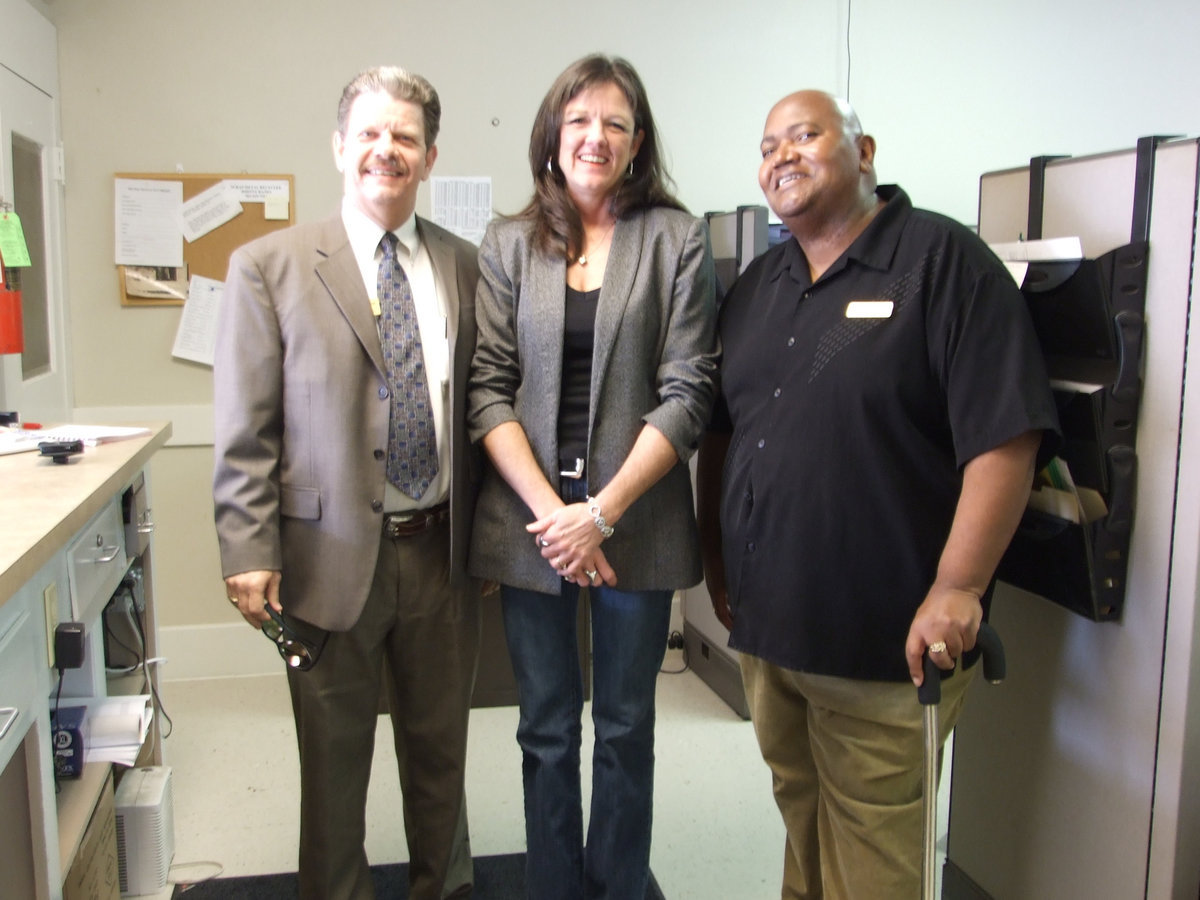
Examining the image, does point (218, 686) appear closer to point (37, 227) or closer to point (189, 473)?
point (189, 473)

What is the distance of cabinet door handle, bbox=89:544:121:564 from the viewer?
171 centimetres

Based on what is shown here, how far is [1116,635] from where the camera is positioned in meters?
1.50

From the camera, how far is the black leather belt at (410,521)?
167 centimetres

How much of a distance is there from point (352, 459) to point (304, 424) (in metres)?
0.10

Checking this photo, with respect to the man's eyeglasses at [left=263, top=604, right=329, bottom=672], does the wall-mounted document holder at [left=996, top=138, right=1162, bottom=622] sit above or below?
above

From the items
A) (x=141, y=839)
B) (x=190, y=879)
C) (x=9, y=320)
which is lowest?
(x=190, y=879)

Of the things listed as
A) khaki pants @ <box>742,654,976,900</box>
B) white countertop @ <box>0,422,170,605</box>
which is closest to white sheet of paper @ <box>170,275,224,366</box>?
white countertop @ <box>0,422,170,605</box>

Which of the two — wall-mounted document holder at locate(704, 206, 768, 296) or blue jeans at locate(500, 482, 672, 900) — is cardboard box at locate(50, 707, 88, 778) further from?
wall-mounted document holder at locate(704, 206, 768, 296)

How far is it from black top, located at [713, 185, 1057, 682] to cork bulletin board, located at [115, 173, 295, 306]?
7.20ft

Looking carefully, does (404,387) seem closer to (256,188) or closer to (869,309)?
(869,309)

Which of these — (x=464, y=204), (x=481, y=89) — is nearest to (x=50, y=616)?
(x=464, y=204)

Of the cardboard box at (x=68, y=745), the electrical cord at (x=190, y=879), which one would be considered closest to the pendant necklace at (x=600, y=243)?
the cardboard box at (x=68, y=745)

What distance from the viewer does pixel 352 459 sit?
5.27 ft

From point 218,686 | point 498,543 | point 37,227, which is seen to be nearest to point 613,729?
point 498,543
